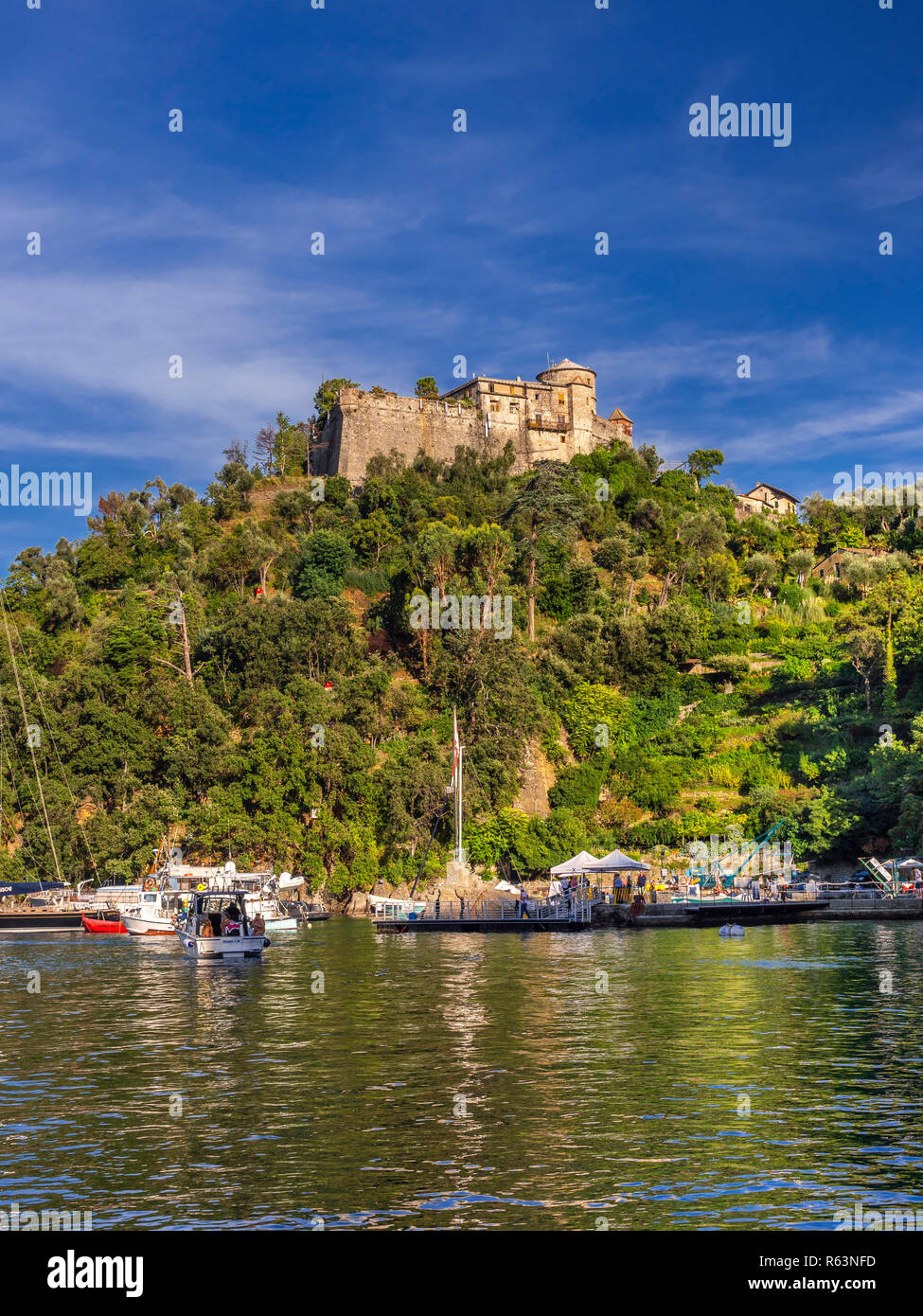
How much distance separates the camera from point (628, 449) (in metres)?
121

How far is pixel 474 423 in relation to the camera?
115 meters

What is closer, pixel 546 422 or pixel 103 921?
pixel 103 921

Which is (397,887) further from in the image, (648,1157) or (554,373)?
(554,373)

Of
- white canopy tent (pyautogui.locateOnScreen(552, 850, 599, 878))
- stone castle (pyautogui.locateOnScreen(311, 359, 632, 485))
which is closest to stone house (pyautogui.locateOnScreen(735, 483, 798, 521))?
stone castle (pyautogui.locateOnScreen(311, 359, 632, 485))

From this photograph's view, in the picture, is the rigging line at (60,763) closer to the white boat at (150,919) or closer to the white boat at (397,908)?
the white boat at (150,919)

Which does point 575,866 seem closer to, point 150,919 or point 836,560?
point 150,919

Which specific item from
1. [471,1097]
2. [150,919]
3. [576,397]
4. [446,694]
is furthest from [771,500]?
[471,1097]

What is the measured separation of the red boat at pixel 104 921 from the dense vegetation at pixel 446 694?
995 centimetres

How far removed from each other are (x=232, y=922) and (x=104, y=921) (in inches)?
713

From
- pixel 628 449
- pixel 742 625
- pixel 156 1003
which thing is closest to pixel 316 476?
pixel 628 449

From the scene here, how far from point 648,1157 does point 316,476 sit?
344ft

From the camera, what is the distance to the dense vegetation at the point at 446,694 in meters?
69.5

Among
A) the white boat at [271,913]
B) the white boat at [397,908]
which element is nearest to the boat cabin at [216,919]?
the white boat at [271,913]

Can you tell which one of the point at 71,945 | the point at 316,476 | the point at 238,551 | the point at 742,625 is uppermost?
the point at 316,476
